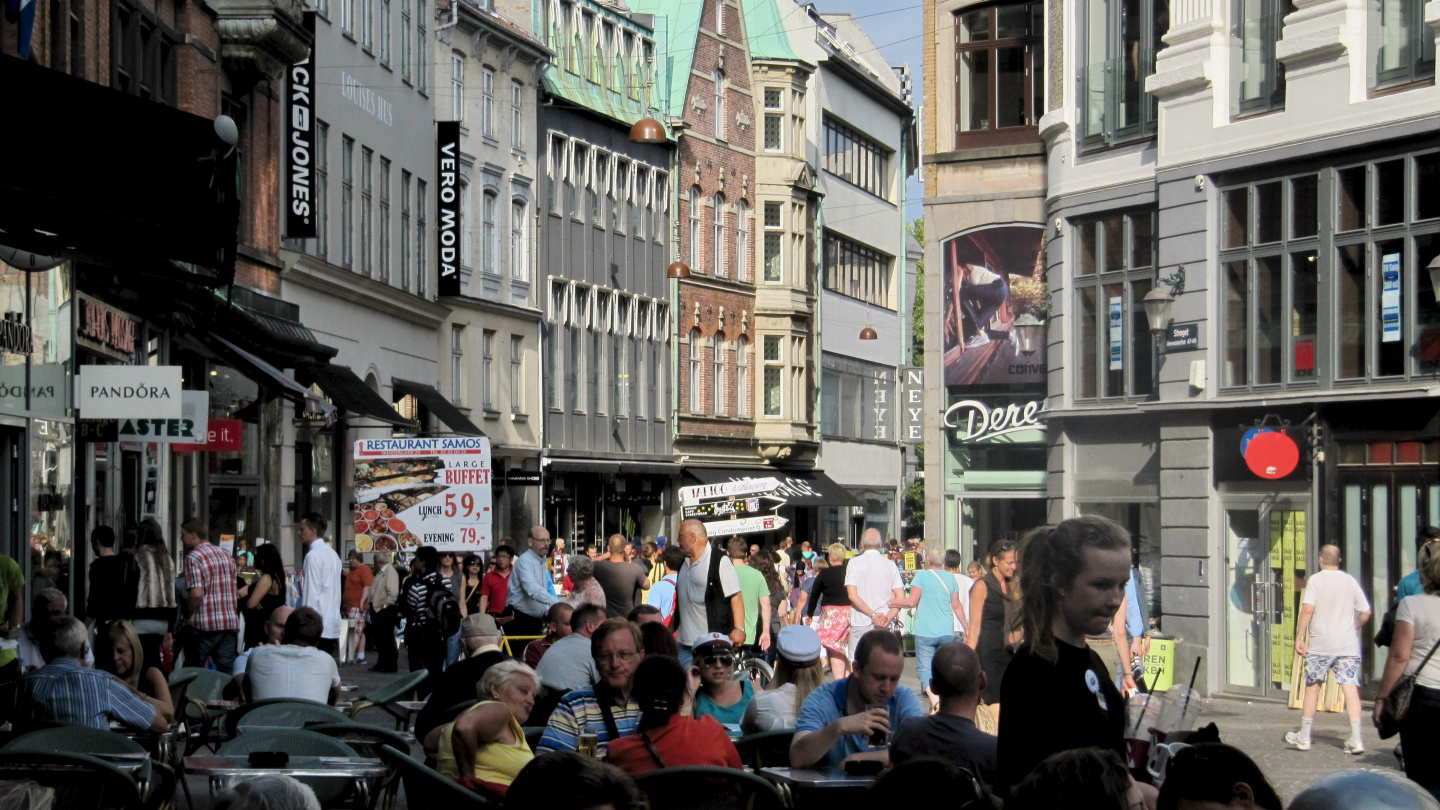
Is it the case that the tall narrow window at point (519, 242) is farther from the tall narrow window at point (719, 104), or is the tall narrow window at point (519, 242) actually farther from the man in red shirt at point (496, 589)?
the man in red shirt at point (496, 589)

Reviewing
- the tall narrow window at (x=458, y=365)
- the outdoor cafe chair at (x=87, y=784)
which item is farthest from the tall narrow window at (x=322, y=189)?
the outdoor cafe chair at (x=87, y=784)

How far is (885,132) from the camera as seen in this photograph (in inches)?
2594

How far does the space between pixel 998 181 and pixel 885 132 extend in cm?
3727

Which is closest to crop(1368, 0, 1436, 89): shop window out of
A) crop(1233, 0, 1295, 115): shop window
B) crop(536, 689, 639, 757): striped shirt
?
crop(1233, 0, 1295, 115): shop window

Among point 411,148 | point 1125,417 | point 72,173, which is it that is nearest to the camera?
point 72,173

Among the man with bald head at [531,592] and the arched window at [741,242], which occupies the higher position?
the arched window at [741,242]

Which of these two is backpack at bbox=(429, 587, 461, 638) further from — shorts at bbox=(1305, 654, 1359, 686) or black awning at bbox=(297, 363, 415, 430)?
black awning at bbox=(297, 363, 415, 430)

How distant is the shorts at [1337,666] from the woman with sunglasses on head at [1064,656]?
41.9ft

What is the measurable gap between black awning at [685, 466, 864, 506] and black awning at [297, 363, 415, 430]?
817 inches

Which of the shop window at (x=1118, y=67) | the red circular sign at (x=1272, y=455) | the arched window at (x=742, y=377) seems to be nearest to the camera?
the red circular sign at (x=1272, y=455)

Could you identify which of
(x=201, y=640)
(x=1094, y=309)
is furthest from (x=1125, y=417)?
(x=201, y=640)

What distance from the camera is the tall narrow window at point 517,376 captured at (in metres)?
43.5

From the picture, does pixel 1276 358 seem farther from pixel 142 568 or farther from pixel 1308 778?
pixel 142 568

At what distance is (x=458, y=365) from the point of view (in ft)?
135
